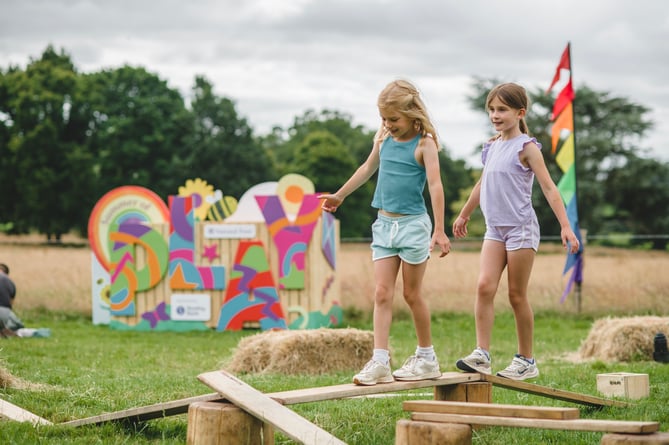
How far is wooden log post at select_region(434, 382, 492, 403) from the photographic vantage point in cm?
543

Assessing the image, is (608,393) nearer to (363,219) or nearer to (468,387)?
(468,387)

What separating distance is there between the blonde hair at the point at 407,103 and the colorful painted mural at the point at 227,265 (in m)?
8.33

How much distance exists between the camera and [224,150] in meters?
46.4

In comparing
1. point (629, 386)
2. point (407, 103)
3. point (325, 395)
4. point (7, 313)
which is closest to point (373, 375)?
point (325, 395)

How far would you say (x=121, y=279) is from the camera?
14641 millimetres

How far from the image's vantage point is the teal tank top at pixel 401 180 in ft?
17.2

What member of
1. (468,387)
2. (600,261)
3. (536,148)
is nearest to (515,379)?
(468,387)

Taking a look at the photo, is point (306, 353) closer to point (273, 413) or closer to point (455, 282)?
point (273, 413)

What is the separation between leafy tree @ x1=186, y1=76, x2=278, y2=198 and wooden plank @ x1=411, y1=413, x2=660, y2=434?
1627 inches

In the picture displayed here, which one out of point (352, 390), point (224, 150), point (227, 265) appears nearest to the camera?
point (352, 390)

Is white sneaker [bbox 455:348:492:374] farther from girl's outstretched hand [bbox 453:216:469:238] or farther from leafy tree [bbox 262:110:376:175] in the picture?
leafy tree [bbox 262:110:376:175]

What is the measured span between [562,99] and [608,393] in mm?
9041

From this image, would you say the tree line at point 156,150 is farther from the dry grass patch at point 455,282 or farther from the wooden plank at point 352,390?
the wooden plank at point 352,390

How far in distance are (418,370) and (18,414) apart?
8.07ft
